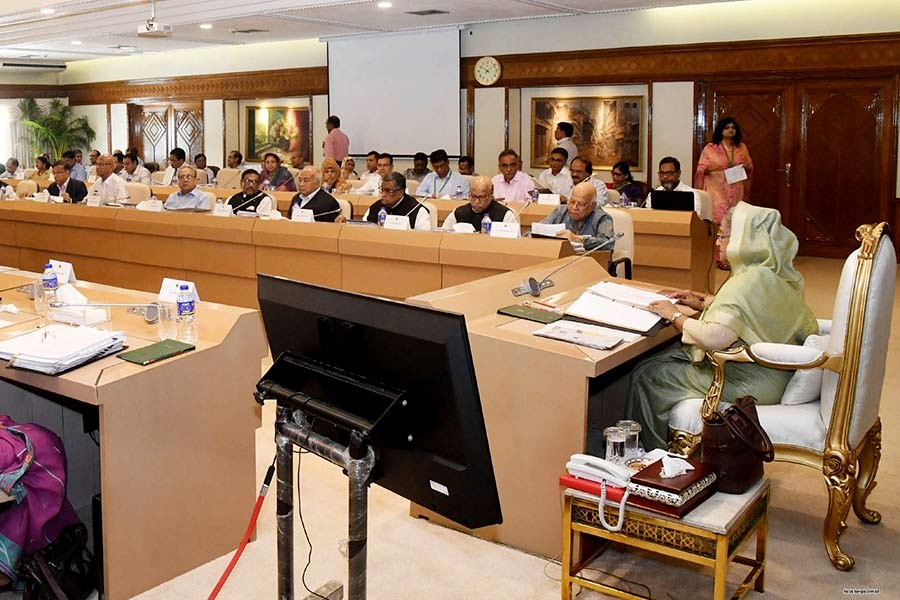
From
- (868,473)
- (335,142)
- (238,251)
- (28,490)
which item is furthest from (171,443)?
(335,142)

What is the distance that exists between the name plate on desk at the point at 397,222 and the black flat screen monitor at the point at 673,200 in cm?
246

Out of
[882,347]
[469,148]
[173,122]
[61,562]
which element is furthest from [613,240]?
[173,122]

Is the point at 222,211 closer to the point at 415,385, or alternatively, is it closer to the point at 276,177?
the point at 276,177

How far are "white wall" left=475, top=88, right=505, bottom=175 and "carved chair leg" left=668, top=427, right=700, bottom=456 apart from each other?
962 centimetres

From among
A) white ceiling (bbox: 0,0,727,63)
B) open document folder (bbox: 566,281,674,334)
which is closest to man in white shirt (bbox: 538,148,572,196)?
white ceiling (bbox: 0,0,727,63)

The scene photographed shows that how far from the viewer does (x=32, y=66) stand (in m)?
18.7

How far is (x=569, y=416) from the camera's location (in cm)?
315

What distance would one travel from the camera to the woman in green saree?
11.1 feet

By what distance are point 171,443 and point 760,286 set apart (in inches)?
83.1

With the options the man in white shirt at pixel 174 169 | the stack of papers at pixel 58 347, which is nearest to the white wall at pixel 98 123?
the man in white shirt at pixel 174 169

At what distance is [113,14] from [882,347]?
10.3 m

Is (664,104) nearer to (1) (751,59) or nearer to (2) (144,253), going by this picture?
(1) (751,59)

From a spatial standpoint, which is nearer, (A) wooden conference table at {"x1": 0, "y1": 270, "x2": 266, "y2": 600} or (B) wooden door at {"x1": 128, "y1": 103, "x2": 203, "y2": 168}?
(A) wooden conference table at {"x1": 0, "y1": 270, "x2": 266, "y2": 600}

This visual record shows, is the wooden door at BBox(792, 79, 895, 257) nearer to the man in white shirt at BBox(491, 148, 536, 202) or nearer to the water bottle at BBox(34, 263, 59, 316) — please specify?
the man in white shirt at BBox(491, 148, 536, 202)
